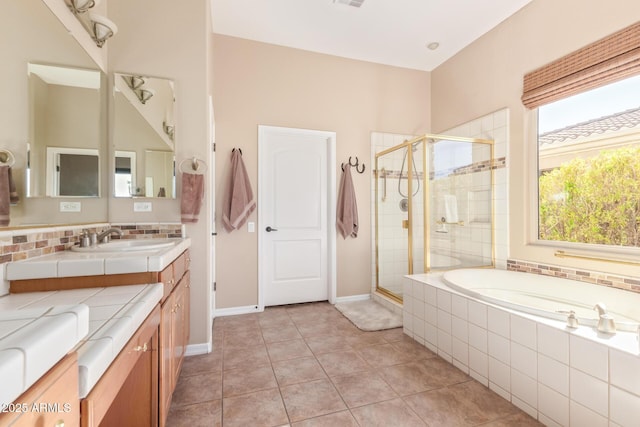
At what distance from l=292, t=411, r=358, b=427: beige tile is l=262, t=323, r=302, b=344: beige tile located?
0.97 metres

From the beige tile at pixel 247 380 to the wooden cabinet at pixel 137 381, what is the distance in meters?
0.64

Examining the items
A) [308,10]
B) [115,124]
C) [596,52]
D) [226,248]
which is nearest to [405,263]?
[226,248]

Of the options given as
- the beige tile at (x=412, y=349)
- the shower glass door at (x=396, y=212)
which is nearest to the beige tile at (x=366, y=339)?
the beige tile at (x=412, y=349)

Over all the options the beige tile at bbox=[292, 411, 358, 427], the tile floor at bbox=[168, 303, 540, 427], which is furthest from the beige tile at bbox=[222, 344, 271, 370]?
the beige tile at bbox=[292, 411, 358, 427]

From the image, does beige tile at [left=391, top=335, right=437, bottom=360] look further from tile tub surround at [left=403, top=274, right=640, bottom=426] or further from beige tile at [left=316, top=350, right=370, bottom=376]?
beige tile at [left=316, top=350, right=370, bottom=376]

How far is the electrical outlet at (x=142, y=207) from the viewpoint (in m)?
2.14

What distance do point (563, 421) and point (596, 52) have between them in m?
2.42

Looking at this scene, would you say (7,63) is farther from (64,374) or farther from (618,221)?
(618,221)

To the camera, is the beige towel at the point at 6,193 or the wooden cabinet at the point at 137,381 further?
the beige towel at the point at 6,193

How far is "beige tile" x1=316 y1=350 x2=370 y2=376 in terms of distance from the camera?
198cm

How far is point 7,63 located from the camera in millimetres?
1231

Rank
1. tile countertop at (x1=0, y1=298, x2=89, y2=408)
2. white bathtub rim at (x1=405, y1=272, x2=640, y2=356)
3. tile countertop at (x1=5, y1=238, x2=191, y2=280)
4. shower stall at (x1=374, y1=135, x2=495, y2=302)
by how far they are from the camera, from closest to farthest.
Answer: tile countertop at (x1=0, y1=298, x2=89, y2=408) → tile countertop at (x1=5, y1=238, x2=191, y2=280) → white bathtub rim at (x1=405, y1=272, x2=640, y2=356) → shower stall at (x1=374, y1=135, x2=495, y2=302)

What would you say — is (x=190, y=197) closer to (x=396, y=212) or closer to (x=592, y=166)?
(x=396, y=212)

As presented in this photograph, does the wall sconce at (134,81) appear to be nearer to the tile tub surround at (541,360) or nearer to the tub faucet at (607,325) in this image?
the tile tub surround at (541,360)
